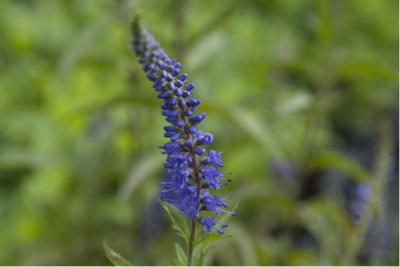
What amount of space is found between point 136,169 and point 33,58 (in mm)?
2732

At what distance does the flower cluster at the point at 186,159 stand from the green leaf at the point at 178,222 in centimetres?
1

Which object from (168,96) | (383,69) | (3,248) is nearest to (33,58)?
(3,248)

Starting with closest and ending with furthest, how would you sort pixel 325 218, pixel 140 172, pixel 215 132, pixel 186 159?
1. pixel 186 159
2. pixel 140 172
3. pixel 325 218
4. pixel 215 132

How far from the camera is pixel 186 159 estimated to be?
908 mm

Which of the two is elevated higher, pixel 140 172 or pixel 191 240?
pixel 140 172

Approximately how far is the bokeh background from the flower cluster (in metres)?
0.75

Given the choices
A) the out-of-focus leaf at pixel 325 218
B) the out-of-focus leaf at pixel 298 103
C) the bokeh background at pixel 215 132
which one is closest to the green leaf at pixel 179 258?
the bokeh background at pixel 215 132

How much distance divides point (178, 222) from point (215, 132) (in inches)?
107

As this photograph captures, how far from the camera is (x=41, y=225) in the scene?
343 cm

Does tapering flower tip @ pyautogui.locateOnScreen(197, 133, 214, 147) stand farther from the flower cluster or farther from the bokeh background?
the bokeh background

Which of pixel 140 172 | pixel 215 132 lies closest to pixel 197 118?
pixel 140 172

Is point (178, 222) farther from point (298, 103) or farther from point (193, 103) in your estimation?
point (298, 103)

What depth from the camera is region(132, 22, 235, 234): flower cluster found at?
91 centimetres

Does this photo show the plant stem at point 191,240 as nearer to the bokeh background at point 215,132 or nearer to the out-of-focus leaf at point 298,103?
the bokeh background at point 215,132
